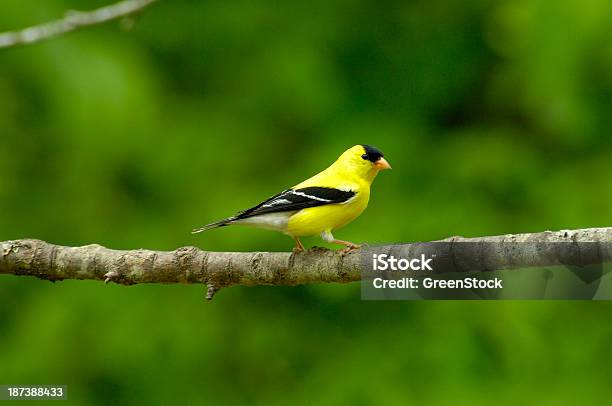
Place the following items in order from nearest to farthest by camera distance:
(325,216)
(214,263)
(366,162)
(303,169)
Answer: (214,263) → (325,216) → (366,162) → (303,169)

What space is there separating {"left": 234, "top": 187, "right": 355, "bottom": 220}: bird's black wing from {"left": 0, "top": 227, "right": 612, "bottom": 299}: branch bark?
12.8 inches

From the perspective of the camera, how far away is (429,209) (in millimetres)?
5133

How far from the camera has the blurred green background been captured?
16.4ft

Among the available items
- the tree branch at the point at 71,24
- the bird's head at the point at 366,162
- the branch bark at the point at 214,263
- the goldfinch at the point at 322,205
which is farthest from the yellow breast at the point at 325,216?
the tree branch at the point at 71,24

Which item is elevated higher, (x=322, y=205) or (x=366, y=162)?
(x=366, y=162)

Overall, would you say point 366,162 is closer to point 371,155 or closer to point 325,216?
point 371,155

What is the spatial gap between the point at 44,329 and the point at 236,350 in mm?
1219

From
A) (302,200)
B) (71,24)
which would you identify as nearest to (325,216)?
(302,200)

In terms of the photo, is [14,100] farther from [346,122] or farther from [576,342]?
[576,342]

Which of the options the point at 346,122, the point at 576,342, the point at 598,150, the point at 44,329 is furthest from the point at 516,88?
the point at 44,329

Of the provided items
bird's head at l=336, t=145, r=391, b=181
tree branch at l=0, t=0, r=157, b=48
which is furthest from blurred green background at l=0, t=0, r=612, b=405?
tree branch at l=0, t=0, r=157, b=48

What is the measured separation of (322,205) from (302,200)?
116 mm

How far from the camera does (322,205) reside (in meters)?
3.72

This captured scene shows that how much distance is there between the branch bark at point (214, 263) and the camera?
2924 millimetres
